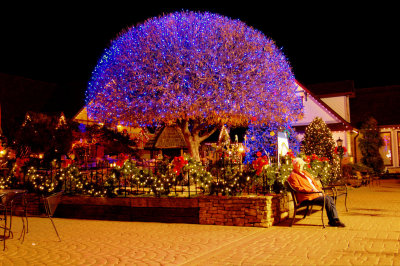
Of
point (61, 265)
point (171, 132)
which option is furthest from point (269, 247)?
point (171, 132)

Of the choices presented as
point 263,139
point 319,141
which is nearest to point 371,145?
point 319,141

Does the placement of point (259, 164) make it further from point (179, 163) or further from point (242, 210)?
point (179, 163)

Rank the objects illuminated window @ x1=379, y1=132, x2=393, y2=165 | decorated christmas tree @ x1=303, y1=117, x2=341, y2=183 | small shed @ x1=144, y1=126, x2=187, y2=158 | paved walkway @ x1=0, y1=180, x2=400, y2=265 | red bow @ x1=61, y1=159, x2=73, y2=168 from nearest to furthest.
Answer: paved walkway @ x1=0, y1=180, x2=400, y2=265
red bow @ x1=61, y1=159, x2=73, y2=168
decorated christmas tree @ x1=303, y1=117, x2=341, y2=183
small shed @ x1=144, y1=126, x2=187, y2=158
illuminated window @ x1=379, y1=132, x2=393, y2=165

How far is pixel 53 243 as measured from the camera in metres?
7.36

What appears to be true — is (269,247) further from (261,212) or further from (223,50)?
(223,50)

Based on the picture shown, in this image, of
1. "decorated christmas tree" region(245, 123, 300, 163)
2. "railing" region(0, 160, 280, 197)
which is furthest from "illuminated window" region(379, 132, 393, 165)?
"railing" region(0, 160, 280, 197)

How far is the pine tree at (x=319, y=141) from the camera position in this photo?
1998 cm

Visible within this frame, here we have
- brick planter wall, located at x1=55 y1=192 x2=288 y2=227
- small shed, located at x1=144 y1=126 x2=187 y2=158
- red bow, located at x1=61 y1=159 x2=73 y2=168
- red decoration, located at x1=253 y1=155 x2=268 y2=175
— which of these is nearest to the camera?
brick planter wall, located at x1=55 y1=192 x2=288 y2=227

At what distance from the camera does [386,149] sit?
94.4ft

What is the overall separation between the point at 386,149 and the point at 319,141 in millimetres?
11125

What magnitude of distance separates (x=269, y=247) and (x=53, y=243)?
3.74 m

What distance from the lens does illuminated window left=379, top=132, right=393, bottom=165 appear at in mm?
28656

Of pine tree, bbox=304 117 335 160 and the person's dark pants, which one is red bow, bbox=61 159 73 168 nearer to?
the person's dark pants

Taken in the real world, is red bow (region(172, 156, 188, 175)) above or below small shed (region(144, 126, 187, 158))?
below
